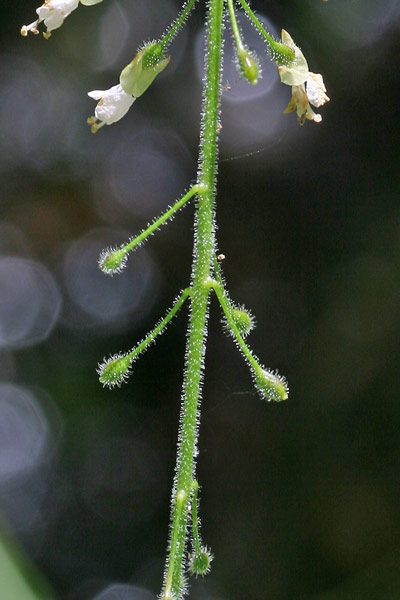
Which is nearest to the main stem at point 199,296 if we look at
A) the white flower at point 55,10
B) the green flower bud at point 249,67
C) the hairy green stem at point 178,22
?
the hairy green stem at point 178,22

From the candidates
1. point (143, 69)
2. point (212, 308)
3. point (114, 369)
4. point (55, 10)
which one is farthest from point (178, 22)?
point (212, 308)

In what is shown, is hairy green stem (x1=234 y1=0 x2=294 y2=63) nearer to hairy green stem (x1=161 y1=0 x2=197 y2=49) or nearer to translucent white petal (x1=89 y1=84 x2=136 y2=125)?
hairy green stem (x1=161 y1=0 x2=197 y2=49)

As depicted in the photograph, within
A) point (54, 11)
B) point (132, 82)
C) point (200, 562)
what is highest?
point (54, 11)

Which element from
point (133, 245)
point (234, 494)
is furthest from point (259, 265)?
point (133, 245)

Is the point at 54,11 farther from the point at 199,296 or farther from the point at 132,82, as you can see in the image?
the point at 199,296

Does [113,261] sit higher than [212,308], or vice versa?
[113,261]

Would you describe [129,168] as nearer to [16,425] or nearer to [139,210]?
[139,210]

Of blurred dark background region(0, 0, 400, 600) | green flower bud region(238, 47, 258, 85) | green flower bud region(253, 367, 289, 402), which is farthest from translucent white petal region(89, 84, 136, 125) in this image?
blurred dark background region(0, 0, 400, 600)
